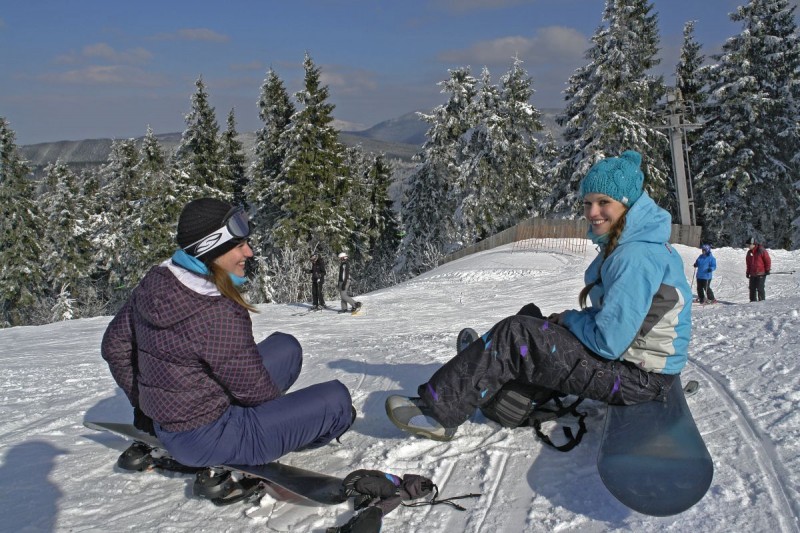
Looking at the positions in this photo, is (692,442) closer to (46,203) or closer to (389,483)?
(389,483)

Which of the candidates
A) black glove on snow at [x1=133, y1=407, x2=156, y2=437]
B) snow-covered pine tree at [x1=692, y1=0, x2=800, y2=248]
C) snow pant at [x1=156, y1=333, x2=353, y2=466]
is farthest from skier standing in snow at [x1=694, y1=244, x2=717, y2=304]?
snow-covered pine tree at [x1=692, y1=0, x2=800, y2=248]

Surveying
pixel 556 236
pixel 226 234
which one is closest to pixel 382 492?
pixel 226 234

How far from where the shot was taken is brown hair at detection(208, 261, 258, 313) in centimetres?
311

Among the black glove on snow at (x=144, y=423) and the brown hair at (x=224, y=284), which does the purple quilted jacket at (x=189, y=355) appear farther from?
the black glove on snow at (x=144, y=423)

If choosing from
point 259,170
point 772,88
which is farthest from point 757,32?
point 259,170

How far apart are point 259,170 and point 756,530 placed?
36.4m

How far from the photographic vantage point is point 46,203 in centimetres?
4269

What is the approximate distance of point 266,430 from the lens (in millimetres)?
3215

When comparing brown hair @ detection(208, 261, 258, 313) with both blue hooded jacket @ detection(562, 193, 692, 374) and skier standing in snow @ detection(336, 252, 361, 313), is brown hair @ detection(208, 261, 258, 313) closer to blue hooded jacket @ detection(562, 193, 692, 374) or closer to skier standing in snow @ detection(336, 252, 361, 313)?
blue hooded jacket @ detection(562, 193, 692, 374)

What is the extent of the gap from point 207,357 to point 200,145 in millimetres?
35169

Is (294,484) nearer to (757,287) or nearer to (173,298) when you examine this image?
(173,298)

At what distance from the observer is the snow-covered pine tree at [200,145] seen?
3478 centimetres

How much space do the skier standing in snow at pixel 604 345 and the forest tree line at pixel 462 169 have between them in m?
27.7

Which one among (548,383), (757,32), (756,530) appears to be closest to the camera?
(756,530)
